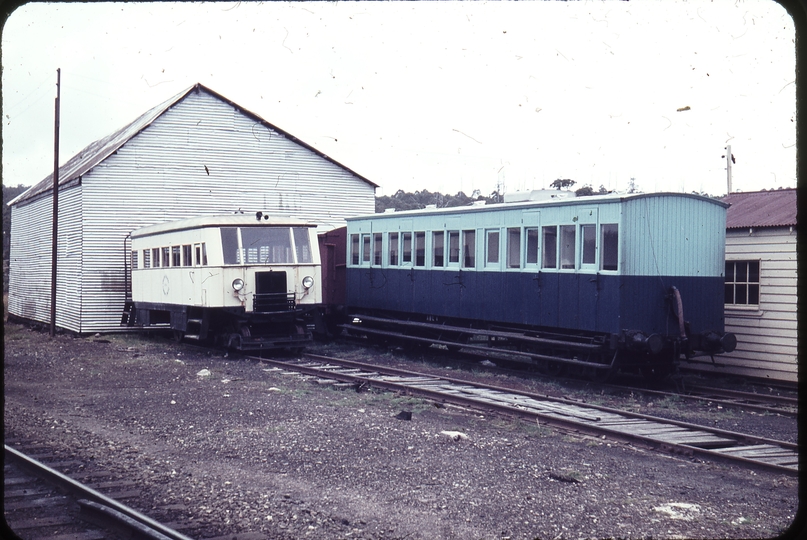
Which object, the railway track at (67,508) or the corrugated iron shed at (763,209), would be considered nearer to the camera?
the railway track at (67,508)

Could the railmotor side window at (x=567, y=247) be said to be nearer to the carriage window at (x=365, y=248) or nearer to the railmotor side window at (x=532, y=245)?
the railmotor side window at (x=532, y=245)

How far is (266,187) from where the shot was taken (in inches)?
1004

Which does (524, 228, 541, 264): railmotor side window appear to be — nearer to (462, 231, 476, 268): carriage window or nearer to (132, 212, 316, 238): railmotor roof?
(462, 231, 476, 268): carriage window

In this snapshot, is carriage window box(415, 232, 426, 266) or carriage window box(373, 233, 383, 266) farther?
carriage window box(373, 233, 383, 266)

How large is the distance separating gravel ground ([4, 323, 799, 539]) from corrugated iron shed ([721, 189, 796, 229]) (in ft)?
14.7

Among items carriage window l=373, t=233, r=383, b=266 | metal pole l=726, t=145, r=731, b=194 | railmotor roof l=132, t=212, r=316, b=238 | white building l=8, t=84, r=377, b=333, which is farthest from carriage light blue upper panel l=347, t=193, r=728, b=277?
metal pole l=726, t=145, r=731, b=194

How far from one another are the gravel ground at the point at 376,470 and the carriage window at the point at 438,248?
486cm

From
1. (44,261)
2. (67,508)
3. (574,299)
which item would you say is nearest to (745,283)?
(574,299)

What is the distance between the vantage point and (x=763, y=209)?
14.2 m

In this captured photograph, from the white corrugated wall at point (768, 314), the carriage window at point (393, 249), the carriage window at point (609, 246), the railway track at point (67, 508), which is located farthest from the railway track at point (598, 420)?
the railway track at point (67, 508)

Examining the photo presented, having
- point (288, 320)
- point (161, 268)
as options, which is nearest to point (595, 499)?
point (288, 320)

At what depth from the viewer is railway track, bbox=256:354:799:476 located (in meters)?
7.80

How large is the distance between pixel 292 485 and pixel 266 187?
19.9m

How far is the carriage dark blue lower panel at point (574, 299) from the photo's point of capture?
1187 centimetres
